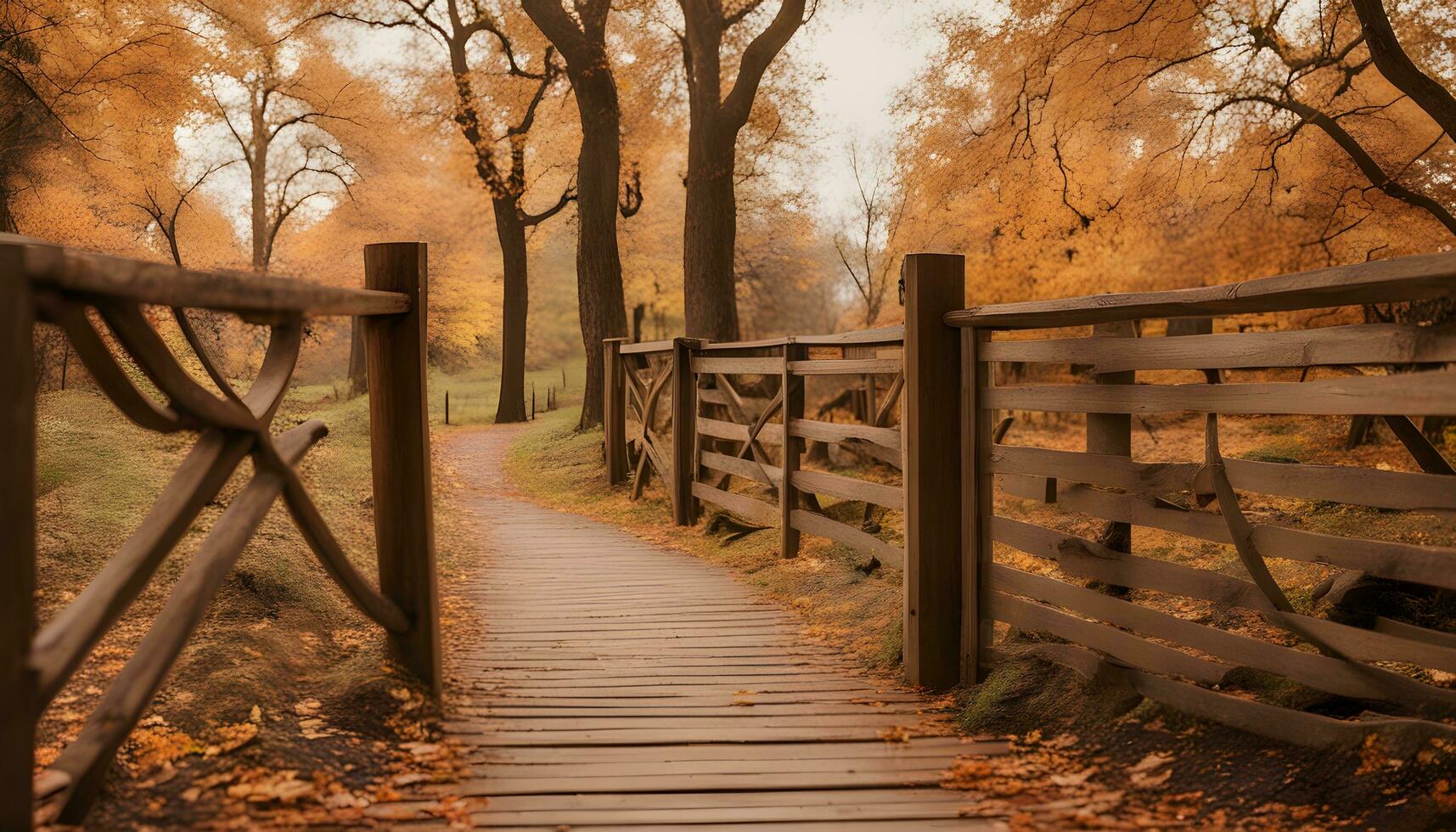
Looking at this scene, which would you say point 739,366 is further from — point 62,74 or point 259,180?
point 259,180

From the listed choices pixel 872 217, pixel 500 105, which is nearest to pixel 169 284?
pixel 500 105

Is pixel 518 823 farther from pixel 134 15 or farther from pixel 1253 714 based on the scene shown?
pixel 134 15

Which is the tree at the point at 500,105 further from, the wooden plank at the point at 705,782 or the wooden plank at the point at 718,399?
the wooden plank at the point at 705,782

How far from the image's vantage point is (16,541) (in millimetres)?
1782

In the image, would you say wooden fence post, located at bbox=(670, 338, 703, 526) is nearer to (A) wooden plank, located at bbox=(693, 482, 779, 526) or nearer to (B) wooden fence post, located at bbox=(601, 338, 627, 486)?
(A) wooden plank, located at bbox=(693, 482, 779, 526)

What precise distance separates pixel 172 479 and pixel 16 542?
0.56 meters

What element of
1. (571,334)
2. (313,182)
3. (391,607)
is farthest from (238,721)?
(571,334)

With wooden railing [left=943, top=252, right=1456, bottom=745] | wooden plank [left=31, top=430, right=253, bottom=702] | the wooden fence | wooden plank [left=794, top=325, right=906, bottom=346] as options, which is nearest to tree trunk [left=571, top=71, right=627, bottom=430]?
wooden plank [left=794, top=325, right=906, bottom=346]

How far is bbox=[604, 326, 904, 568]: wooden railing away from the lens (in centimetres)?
622

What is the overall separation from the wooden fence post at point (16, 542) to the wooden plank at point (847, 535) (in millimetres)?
4208

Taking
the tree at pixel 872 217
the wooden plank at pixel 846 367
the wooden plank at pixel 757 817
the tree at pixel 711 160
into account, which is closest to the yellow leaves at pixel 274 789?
the wooden plank at pixel 757 817

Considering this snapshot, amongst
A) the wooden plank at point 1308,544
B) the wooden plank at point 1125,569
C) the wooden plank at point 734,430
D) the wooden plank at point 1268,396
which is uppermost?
the wooden plank at point 1268,396

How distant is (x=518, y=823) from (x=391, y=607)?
3.56 feet

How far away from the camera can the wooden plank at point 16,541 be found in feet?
5.67
